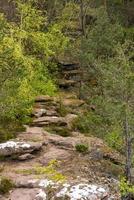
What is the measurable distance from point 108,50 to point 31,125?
36.7 ft

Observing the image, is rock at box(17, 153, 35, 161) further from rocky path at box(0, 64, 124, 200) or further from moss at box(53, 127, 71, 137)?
moss at box(53, 127, 71, 137)

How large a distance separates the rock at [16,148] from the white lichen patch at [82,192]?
176 inches

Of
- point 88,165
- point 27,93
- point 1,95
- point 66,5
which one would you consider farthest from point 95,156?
point 66,5

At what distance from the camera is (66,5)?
4516 cm

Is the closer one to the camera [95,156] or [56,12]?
[95,156]

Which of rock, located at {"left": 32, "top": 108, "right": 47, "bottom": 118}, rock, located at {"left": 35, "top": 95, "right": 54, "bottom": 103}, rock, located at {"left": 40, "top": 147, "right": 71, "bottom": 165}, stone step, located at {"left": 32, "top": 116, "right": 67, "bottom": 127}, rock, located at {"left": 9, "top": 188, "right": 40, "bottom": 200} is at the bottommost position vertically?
rock, located at {"left": 9, "top": 188, "right": 40, "bottom": 200}

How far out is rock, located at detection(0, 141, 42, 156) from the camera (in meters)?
23.2

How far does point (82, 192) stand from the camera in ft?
63.3

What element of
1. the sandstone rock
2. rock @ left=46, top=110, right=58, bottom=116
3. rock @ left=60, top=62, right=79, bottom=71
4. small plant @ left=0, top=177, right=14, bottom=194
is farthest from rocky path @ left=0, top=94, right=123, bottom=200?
rock @ left=60, top=62, right=79, bottom=71

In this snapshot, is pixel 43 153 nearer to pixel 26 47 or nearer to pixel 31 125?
pixel 31 125

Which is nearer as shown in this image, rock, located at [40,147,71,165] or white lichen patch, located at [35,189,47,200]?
white lichen patch, located at [35,189,47,200]

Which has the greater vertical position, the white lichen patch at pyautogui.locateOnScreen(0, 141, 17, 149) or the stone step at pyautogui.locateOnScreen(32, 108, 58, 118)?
the white lichen patch at pyautogui.locateOnScreen(0, 141, 17, 149)

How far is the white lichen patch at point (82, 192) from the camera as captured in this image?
19.1 metres

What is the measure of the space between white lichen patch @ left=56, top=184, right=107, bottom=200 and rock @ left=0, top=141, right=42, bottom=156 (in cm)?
446
